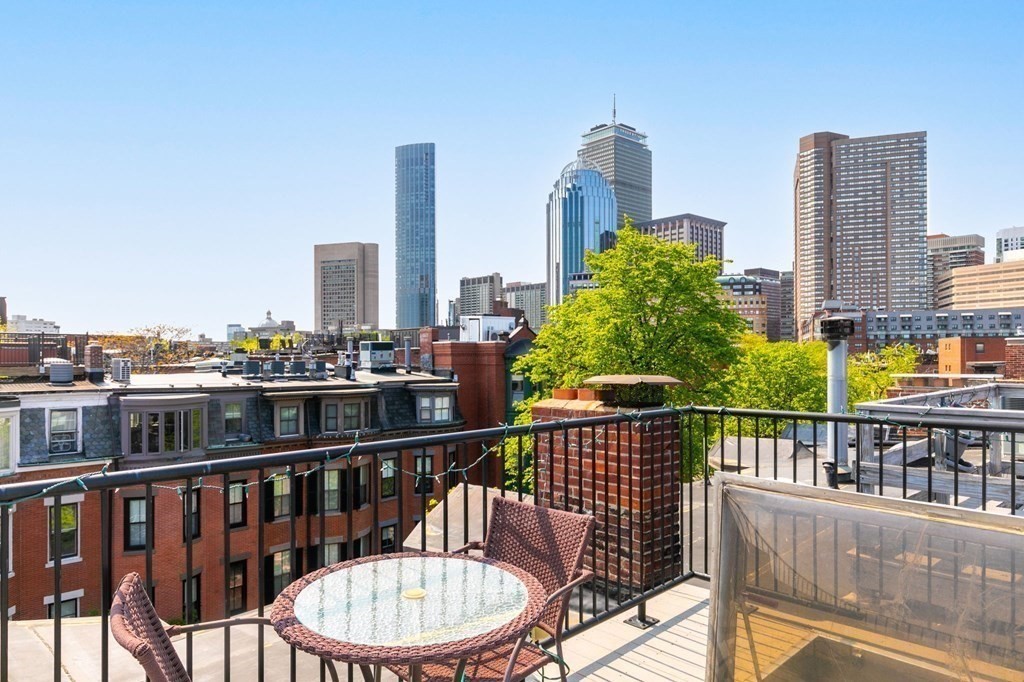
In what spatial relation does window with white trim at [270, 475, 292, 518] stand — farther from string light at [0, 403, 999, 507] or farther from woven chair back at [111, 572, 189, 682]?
woven chair back at [111, 572, 189, 682]

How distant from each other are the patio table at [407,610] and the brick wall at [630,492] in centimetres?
167

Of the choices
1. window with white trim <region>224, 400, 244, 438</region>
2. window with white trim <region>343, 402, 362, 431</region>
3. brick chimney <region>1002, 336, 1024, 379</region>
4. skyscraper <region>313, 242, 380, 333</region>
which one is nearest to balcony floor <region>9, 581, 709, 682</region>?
window with white trim <region>224, 400, 244, 438</region>

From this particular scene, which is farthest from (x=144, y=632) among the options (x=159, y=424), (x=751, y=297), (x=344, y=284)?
(x=344, y=284)

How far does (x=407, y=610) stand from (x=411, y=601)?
0.07 metres

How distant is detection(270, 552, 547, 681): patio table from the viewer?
1.77 meters

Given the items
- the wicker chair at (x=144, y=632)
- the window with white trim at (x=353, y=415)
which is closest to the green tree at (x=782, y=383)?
the window with white trim at (x=353, y=415)

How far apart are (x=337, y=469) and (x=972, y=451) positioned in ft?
66.0

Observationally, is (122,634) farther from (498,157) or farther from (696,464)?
(498,157)

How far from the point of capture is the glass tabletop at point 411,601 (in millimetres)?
1873

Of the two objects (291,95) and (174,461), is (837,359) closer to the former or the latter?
(174,461)

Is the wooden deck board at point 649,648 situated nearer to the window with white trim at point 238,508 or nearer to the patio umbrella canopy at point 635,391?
the patio umbrella canopy at point 635,391

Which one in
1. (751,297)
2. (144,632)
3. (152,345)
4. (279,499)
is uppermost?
(751,297)

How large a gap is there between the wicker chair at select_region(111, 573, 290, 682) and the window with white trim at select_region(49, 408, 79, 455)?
21191mm

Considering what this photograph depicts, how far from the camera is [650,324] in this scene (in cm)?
2256
